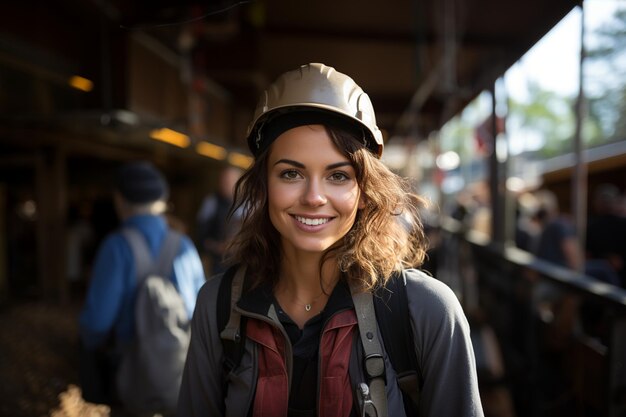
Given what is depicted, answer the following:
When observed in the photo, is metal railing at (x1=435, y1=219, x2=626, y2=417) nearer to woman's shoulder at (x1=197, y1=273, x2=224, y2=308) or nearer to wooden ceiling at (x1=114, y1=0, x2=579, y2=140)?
wooden ceiling at (x1=114, y1=0, x2=579, y2=140)

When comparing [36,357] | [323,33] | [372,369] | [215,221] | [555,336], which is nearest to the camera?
[372,369]

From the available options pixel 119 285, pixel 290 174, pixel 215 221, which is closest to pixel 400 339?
pixel 290 174

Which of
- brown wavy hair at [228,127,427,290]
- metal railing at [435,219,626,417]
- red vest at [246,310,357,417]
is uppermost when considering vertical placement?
brown wavy hair at [228,127,427,290]

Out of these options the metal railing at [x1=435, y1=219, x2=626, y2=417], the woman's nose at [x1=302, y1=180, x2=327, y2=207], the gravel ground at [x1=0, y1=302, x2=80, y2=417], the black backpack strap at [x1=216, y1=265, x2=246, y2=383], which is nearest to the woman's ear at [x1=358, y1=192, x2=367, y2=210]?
the woman's nose at [x1=302, y1=180, x2=327, y2=207]

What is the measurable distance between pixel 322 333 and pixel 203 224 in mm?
4563

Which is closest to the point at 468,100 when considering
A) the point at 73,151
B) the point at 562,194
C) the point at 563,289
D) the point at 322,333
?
the point at 562,194

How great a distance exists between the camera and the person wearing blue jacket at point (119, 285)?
2562 mm

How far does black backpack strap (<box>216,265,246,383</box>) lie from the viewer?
1.53 meters

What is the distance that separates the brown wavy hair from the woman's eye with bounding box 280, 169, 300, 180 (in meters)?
0.09

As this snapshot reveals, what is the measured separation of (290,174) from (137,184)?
155cm

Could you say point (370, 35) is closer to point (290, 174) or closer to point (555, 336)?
point (555, 336)

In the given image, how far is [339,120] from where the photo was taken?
5.06ft

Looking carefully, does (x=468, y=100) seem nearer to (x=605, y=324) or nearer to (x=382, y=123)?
(x=382, y=123)

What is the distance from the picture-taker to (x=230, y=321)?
1.55 metres
